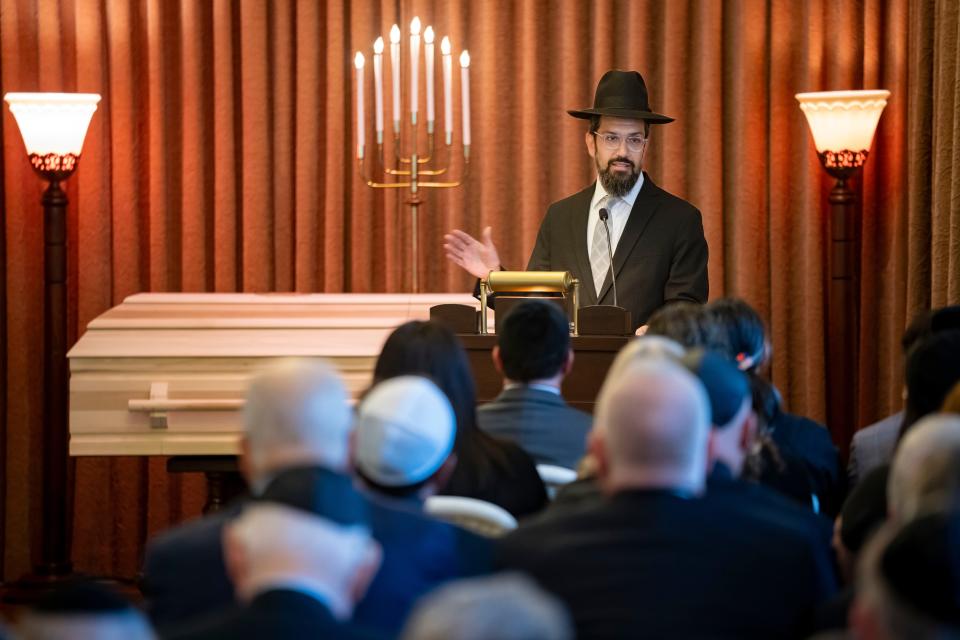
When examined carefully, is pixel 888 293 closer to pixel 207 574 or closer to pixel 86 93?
pixel 86 93

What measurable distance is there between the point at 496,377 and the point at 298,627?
2.91m

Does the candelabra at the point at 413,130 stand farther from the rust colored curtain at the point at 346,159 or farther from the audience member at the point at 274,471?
the audience member at the point at 274,471

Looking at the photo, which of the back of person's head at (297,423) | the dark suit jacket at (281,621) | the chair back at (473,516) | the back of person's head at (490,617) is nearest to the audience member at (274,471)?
the back of person's head at (297,423)

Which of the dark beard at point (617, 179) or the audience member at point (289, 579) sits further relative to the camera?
the dark beard at point (617, 179)

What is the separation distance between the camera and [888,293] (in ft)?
21.7

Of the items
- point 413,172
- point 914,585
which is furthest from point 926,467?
point 413,172

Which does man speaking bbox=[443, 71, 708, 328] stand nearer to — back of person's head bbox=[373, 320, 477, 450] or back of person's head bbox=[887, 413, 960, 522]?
back of person's head bbox=[373, 320, 477, 450]

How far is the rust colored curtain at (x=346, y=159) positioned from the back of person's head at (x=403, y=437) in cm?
413

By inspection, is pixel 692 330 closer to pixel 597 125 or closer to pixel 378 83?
pixel 597 125

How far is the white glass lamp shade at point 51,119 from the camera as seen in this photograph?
19.7 feet

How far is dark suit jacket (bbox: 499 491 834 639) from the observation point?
83.6 inches

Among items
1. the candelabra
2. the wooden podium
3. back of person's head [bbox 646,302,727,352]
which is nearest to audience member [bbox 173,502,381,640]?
back of person's head [bbox 646,302,727,352]

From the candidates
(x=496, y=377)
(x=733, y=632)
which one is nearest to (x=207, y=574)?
(x=733, y=632)

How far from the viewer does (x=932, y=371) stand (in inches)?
124
